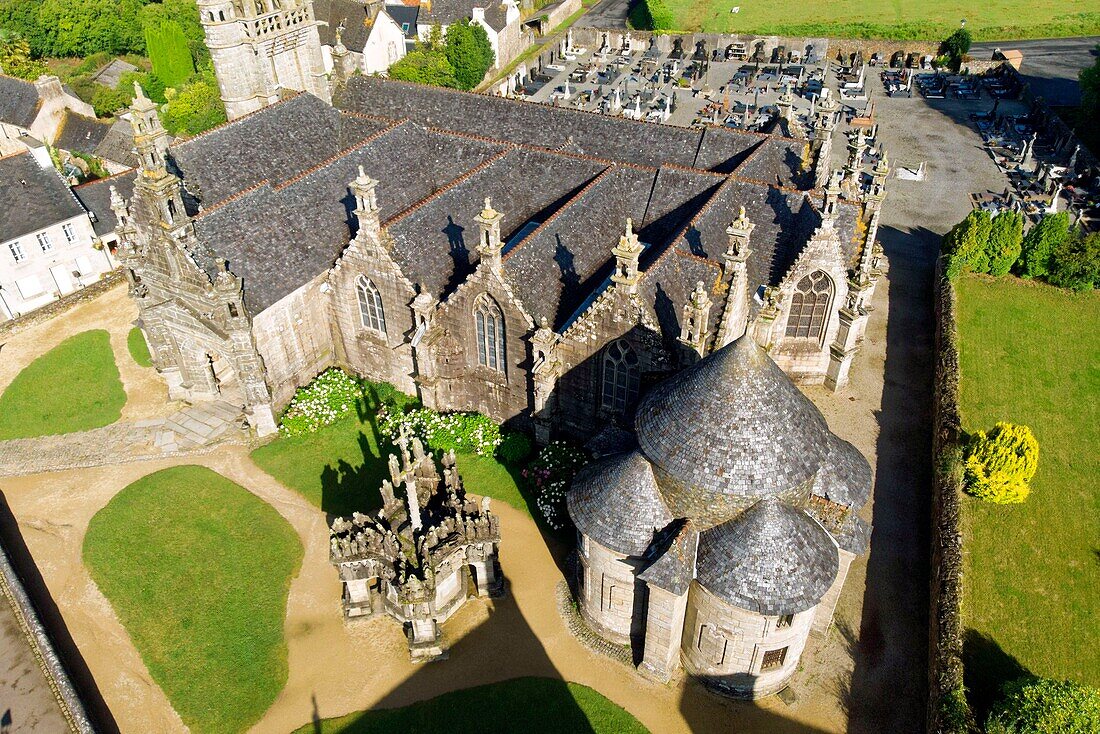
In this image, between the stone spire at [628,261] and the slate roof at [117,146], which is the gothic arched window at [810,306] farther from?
the slate roof at [117,146]

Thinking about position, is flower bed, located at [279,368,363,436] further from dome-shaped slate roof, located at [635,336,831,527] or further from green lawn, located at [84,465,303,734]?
dome-shaped slate roof, located at [635,336,831,527]

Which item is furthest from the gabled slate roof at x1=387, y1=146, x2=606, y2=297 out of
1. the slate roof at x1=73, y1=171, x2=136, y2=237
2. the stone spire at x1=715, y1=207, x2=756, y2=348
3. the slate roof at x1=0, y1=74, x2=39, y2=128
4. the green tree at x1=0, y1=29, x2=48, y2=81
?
the green tree at x1=0, y1=29, x2=48, y2=81

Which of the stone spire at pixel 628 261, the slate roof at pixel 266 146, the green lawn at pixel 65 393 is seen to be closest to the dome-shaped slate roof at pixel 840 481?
the stone spire at pixel 628 261

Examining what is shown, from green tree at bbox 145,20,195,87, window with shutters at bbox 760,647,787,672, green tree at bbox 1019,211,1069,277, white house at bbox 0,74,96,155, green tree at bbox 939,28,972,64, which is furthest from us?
green tree at bbox 939,28,972,64

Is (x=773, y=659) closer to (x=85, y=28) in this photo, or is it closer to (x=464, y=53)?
(x=464, y=53)

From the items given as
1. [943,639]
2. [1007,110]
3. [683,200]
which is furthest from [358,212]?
[1007,110]

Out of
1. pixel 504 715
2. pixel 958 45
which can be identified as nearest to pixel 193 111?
pixel 504 715
